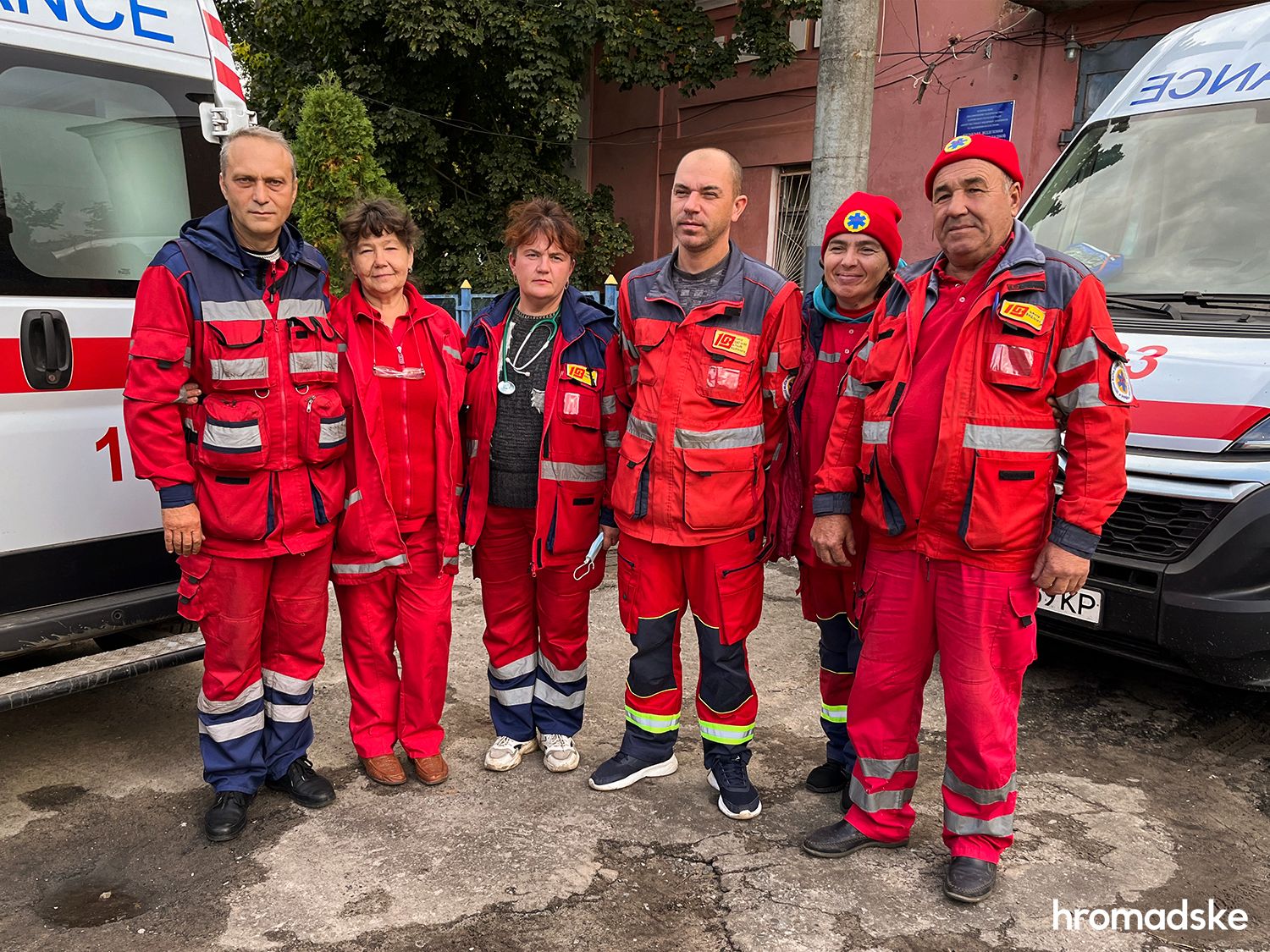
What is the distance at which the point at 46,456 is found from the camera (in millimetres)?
3137

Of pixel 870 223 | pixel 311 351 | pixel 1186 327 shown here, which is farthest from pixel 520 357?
pixel 1186 327

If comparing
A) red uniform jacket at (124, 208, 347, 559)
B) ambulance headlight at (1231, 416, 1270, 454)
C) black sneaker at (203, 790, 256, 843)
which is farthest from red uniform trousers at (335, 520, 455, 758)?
ambulance headlight at (1231, 416, 1270, 454)

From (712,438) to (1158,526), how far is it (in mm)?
1697

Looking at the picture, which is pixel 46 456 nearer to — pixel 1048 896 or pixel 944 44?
pixel 1048 896

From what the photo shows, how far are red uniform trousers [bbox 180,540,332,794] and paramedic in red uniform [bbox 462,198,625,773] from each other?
61 centimetres

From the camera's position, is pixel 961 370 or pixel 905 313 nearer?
pixel 961 370

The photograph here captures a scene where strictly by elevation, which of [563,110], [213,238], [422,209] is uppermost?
[563,110]

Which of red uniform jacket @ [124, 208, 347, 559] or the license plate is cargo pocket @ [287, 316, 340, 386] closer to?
red uniform jacket @ [124, 208, 347, 559]

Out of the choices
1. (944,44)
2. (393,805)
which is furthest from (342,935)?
(944,44)

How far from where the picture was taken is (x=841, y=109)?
6.33 meters

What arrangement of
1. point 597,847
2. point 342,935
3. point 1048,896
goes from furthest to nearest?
point 597,847, point 1048,896, point 342,935

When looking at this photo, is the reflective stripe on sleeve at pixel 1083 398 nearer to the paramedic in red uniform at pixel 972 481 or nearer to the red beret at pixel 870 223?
the paramedic in red uniform at pixel 972 481

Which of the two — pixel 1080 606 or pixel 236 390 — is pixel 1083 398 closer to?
pixel 1080 606

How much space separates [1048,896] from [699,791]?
1.12m
